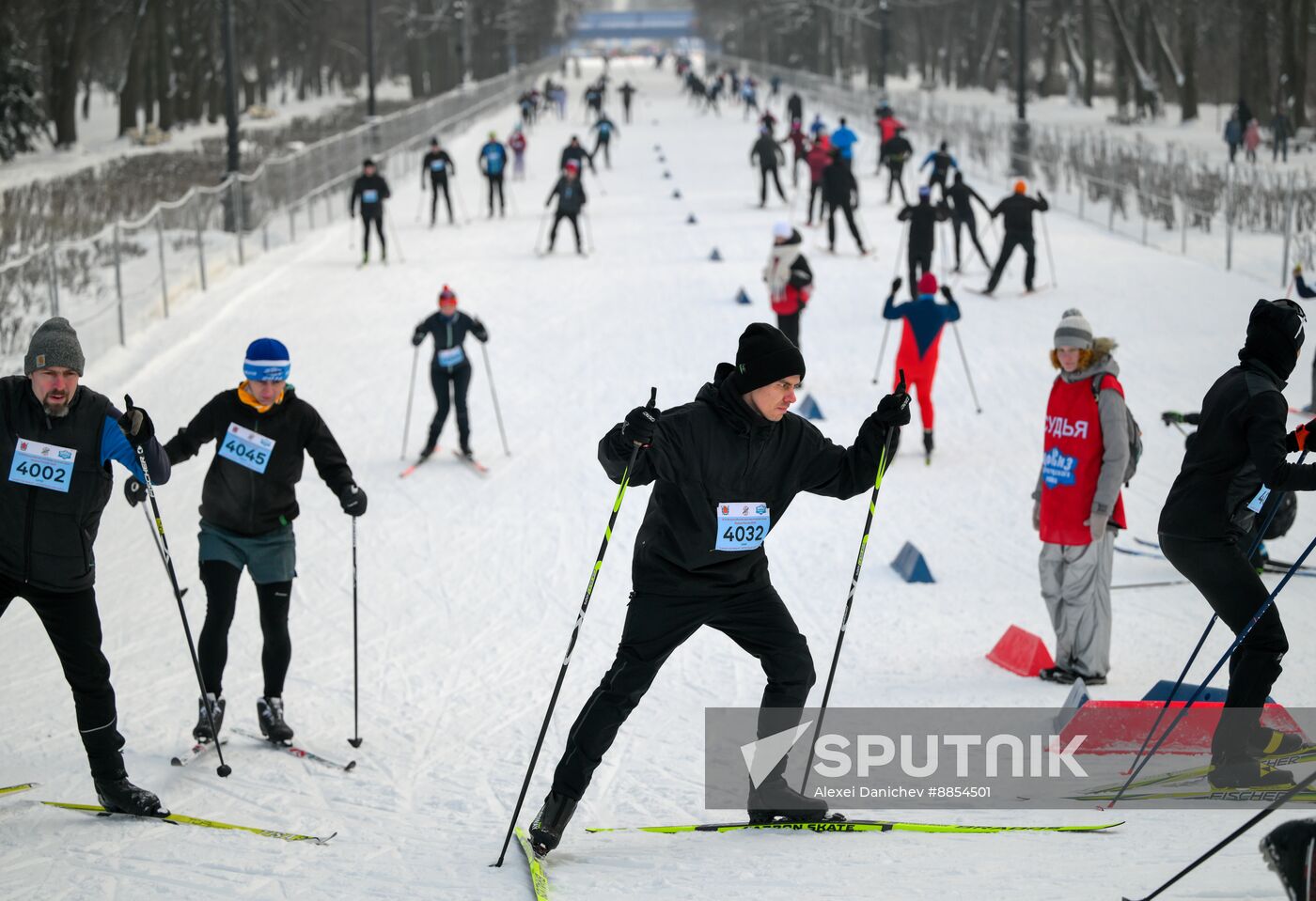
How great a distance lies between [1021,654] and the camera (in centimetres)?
789

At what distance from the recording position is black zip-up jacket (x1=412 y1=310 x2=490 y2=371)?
1242cm

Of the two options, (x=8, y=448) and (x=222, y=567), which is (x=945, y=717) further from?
(x=8, y=448)

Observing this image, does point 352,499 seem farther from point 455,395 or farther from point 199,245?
point 199,245

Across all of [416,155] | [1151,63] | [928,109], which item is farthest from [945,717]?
[1151,63]

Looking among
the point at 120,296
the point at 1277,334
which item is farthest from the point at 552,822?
the point at 120,296

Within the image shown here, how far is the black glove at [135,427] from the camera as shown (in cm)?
552

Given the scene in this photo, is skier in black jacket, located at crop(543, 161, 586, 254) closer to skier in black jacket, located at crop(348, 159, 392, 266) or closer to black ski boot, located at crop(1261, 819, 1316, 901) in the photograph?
skier in black jacket, located at crop(348, 159, 392, 266)

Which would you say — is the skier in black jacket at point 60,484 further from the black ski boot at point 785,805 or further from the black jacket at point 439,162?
the black jacket at point 439,162

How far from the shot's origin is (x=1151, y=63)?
58781mm

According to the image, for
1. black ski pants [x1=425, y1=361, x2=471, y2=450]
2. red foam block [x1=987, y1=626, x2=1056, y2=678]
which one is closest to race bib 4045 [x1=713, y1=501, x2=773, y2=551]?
red foam block [x1=987, y1=626, x2=1056, y2=678]

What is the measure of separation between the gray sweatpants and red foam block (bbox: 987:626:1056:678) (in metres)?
0.18

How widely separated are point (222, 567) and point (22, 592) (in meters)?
1.18

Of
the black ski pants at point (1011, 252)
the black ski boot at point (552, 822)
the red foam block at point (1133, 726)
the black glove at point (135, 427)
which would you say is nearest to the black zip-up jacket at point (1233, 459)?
the red foam block at point (1133, 726)

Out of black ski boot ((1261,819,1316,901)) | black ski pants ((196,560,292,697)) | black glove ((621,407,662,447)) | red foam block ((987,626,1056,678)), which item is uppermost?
black glove ((621,407,662,447))
